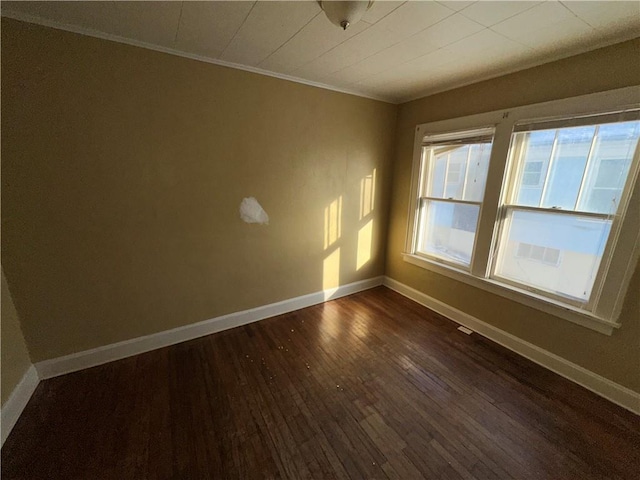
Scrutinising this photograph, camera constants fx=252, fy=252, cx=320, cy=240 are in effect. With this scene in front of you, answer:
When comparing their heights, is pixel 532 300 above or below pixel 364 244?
below

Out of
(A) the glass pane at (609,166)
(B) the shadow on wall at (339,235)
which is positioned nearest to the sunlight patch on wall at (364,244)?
(B) the shadow on wall at (339,235)

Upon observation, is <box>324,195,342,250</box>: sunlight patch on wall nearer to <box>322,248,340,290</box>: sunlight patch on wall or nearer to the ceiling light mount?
<box>322,248,340,290</box>: sunlight patch on wall

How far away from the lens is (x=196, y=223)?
2.23 m

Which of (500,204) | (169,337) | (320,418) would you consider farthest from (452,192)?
(169,337)

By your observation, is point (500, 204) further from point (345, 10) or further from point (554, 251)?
point (345, 10)

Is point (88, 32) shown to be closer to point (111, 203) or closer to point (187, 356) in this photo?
point (111, 203)

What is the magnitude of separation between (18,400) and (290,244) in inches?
86.8

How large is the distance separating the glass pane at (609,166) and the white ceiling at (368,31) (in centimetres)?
57

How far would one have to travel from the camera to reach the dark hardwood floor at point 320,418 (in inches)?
54.1

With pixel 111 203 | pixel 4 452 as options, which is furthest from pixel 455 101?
pixel 4 452

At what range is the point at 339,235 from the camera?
3.09 m

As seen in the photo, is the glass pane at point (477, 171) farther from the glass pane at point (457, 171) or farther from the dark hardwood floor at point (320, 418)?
the dark hardwood floor at point (320, 418)

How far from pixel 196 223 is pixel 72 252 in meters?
0.84

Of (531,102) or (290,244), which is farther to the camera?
(290,244)
